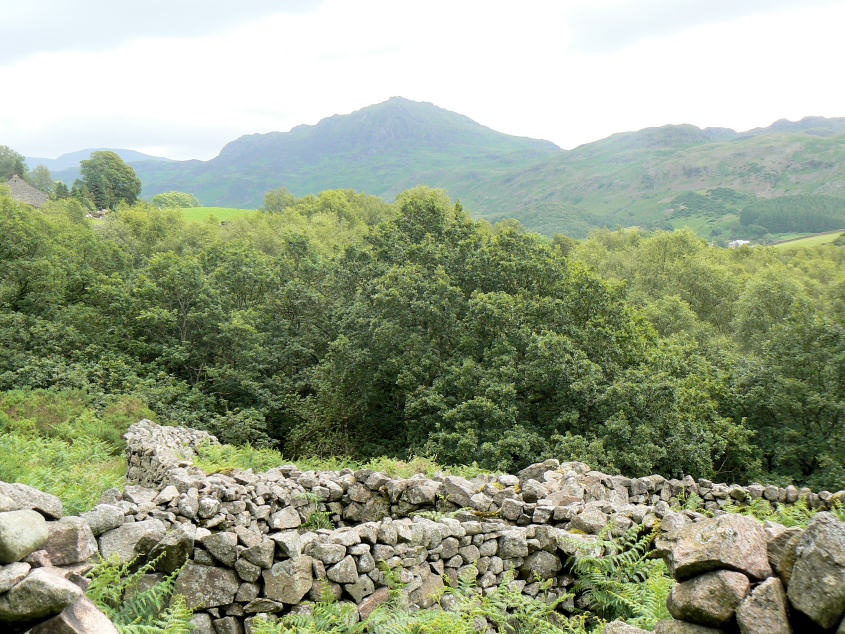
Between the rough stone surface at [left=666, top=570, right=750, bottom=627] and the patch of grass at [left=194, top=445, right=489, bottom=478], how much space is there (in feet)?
28.3

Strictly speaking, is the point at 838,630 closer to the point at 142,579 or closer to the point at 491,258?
the point at 142,579

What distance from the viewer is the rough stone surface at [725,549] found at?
445cm

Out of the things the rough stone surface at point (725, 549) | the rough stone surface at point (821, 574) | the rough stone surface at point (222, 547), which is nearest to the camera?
the rough stone surface at point (821, 574)

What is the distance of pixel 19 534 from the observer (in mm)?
4855

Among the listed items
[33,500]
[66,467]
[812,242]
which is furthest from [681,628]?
[812,242]

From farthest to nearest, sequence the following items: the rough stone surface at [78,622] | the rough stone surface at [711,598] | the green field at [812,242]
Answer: the green field at [812,242]
the rough stone surface at [78,622]
the rough stone surface at [711,598]

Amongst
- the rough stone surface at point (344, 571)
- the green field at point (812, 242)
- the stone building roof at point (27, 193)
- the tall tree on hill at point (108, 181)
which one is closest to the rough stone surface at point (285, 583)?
the rough stone surface at point (344, 571)

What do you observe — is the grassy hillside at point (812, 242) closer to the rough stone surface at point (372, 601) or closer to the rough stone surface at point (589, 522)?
the rough stone surface at point (589, 522)

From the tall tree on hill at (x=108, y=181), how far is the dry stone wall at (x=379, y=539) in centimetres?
9723

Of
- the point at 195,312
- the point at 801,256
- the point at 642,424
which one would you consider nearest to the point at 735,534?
the point at 642,424

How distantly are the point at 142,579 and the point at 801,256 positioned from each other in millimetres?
93918

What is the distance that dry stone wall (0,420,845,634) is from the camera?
4457mm

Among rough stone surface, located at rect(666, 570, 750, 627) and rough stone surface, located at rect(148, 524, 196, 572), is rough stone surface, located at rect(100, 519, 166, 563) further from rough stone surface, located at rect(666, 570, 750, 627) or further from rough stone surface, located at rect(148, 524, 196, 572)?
rough stone surface, located at rect(666, 570, 750, 627)

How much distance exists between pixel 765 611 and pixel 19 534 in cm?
662
